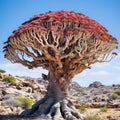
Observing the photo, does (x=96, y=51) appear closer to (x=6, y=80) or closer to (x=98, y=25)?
(x=98, y=25)

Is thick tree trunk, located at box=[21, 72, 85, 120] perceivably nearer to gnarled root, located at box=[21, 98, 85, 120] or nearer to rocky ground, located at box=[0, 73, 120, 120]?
gnarled root, located at box=[21, 98, 85, 120]

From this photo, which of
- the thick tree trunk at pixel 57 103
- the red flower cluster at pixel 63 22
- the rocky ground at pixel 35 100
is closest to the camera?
the red flower cluster at pixel 63 22

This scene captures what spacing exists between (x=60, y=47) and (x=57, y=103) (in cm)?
244

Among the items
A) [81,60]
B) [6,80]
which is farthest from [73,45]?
[6,80]

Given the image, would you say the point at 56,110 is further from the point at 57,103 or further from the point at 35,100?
the point at 35,100

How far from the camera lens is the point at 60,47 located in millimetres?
14398

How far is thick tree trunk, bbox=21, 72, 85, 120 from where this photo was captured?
1440 cm

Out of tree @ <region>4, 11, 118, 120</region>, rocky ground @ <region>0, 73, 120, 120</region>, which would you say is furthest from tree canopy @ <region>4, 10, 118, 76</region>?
rocky ground @ <region>0, 73, 120, 120</region>

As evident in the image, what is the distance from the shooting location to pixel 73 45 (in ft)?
48.3

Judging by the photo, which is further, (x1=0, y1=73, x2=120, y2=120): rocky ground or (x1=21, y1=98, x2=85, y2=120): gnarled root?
(x1=0, y1=73, x2=120, y2=120): rocky ground

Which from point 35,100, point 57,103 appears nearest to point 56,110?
point 57,103

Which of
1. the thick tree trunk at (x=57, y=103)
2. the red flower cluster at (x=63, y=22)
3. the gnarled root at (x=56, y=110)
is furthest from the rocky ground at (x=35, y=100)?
the red flower cluster at (x=63, y=22)

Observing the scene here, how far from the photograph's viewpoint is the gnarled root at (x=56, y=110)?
1414 centimetres

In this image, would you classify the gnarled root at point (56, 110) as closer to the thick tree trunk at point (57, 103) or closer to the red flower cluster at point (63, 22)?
the thick tree trunk at point (57, 103)
